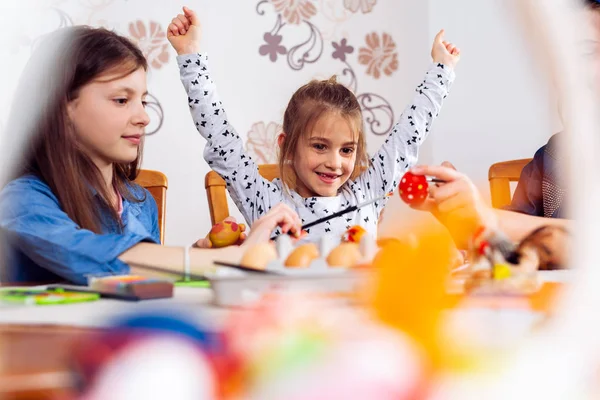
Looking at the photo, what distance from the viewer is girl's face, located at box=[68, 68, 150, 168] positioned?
0.80 metres

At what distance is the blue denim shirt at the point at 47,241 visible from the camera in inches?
A: 21.9

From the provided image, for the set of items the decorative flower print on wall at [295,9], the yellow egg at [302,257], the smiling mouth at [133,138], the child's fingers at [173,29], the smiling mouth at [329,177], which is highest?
the decorative flower print on wall at [295,9]

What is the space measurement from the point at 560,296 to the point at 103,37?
80 cm

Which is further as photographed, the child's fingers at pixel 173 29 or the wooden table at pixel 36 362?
the child's fingers at pixel 173 29

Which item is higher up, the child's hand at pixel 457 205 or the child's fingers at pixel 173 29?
the child's fingers at pixel 173 29

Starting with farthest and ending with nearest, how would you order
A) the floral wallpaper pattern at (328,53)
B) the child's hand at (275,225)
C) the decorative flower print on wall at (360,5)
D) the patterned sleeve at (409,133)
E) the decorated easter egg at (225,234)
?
the floral wallpaper pattern at (328,53) → the decorative flower print on wall at (360,5) → the patterned sleeve at (409,133) → the decorated easter egg at (225,234) → the child's hand at (275,225)

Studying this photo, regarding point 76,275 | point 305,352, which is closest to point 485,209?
point 305,352

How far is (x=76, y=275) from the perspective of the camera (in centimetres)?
55

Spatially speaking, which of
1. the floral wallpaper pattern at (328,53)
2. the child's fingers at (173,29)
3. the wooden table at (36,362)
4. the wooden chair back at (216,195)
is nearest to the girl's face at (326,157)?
the wooden chair back at (216,195)

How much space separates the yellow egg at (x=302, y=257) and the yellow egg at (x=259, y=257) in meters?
0.01

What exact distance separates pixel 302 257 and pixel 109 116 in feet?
1.85

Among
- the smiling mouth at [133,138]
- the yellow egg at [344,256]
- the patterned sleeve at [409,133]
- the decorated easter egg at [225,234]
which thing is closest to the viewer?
the yellow egg at [344,256]

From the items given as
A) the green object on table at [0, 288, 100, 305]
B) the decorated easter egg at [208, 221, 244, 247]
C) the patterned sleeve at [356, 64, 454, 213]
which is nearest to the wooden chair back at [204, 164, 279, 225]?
the patterned sleeve at [356, 64, 454, 213]

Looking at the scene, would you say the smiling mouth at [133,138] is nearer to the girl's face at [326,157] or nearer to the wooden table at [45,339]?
the girl's face at [326,157]
